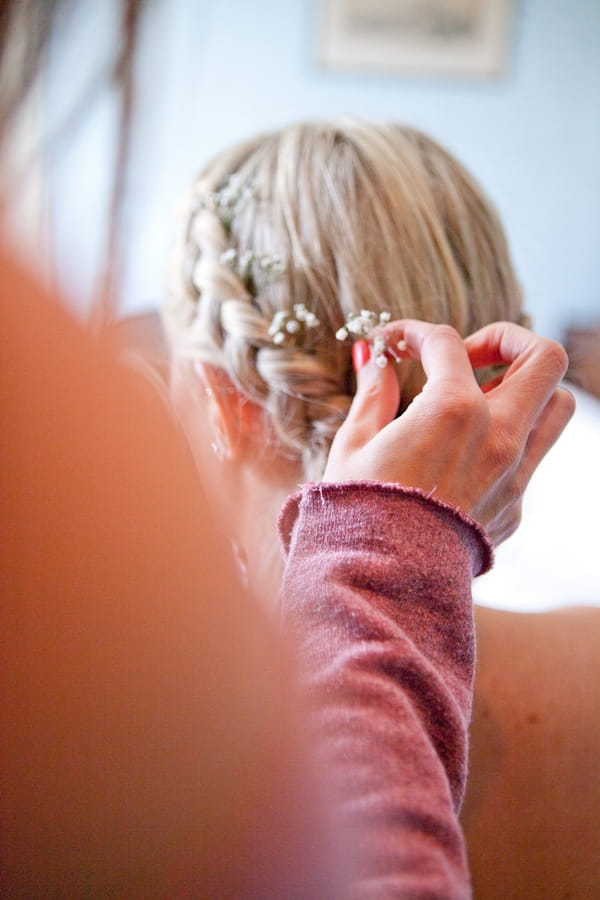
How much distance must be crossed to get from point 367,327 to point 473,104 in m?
0.73

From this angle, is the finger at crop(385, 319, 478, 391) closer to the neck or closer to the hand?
the hand

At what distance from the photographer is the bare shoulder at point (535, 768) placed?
2.31 ft

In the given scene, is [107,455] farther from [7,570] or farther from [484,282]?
[484,282]

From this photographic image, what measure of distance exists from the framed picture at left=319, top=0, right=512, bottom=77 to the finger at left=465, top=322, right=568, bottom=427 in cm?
72

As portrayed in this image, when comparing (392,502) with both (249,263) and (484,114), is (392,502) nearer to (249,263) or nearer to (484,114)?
(249,263)

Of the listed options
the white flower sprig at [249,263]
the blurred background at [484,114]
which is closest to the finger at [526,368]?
the white flower sprig at [249,263]

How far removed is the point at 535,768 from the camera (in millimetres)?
728

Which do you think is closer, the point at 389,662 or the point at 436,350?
the point at 389,662

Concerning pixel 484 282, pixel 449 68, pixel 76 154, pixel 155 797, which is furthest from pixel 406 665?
Result: pixel 449 68

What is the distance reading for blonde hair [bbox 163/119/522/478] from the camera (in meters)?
0.81

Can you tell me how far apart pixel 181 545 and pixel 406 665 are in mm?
249

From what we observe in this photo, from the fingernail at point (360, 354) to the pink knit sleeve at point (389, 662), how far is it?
0.80 ft

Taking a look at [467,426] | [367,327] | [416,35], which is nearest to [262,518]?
[367,327]

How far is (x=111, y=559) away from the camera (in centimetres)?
25
